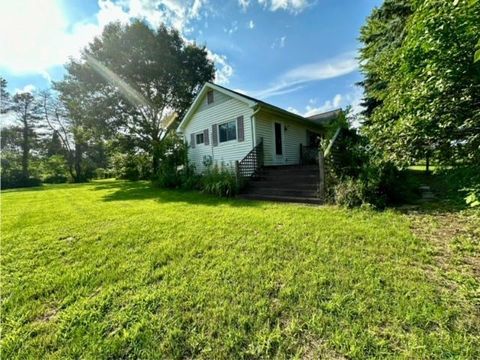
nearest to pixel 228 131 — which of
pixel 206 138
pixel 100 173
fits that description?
pixel 206 138

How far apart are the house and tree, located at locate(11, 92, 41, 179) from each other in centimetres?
2759

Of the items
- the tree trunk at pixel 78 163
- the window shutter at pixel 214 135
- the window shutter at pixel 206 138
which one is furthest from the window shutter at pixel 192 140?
the tree trunk at pixel 78 163

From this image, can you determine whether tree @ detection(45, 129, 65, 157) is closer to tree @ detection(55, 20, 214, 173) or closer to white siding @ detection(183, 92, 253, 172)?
tree @ detection(55, 20, 214, 173)

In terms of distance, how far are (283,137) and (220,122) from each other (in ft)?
11.8

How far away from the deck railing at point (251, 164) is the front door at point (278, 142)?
4.94 feet

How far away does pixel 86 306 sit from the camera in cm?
240

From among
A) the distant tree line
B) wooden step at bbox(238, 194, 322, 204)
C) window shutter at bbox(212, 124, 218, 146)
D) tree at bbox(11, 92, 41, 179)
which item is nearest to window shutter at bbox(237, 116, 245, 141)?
window shutter at bbox(212, 124, 218, 146)

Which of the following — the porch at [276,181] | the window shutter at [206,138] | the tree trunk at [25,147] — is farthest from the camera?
the tree trunk at [25,147]

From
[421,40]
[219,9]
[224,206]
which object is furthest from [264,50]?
[421,40]

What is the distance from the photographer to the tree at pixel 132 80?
56.6 ft

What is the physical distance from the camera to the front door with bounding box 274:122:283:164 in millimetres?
11578

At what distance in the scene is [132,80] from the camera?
18094mm

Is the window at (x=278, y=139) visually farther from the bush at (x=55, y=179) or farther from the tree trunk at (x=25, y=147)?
the tree trunk at (x=25, y=147)

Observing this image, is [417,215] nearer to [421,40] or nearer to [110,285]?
[421,40]
